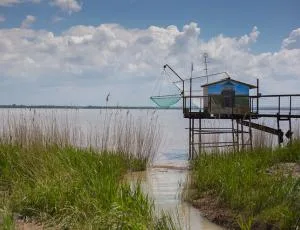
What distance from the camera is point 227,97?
19359mm

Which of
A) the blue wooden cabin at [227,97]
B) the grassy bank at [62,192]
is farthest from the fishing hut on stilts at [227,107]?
the grassy bank at [62,192]

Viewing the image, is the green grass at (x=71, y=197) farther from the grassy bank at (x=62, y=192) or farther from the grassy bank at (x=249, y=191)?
the grassy bank at (x=249, y=191)

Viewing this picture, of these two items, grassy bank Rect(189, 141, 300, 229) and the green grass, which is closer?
the green grass

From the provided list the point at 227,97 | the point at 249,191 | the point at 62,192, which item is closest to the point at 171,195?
the point at 249,191

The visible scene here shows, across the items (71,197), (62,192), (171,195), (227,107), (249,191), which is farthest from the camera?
(227,107)

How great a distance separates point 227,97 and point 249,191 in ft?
38.6

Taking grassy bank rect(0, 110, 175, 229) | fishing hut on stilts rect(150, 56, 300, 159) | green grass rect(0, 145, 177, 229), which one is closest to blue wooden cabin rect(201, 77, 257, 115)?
fishing hut on stilts rect(150, 56, 300, 159)

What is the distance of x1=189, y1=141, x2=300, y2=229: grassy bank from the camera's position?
632 cm

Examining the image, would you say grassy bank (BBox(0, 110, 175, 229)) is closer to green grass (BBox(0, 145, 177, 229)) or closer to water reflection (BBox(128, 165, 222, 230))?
green grass (BBox(0, 145, 177, 229))

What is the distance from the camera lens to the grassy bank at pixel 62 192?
581cm

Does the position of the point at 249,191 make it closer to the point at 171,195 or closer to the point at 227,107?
the point at 171,195

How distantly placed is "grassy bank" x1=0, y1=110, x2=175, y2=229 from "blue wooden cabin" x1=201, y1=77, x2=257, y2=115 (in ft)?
31.9

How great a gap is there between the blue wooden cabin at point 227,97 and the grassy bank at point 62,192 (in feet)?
31.9

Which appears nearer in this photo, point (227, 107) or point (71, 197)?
point (71, 197)
